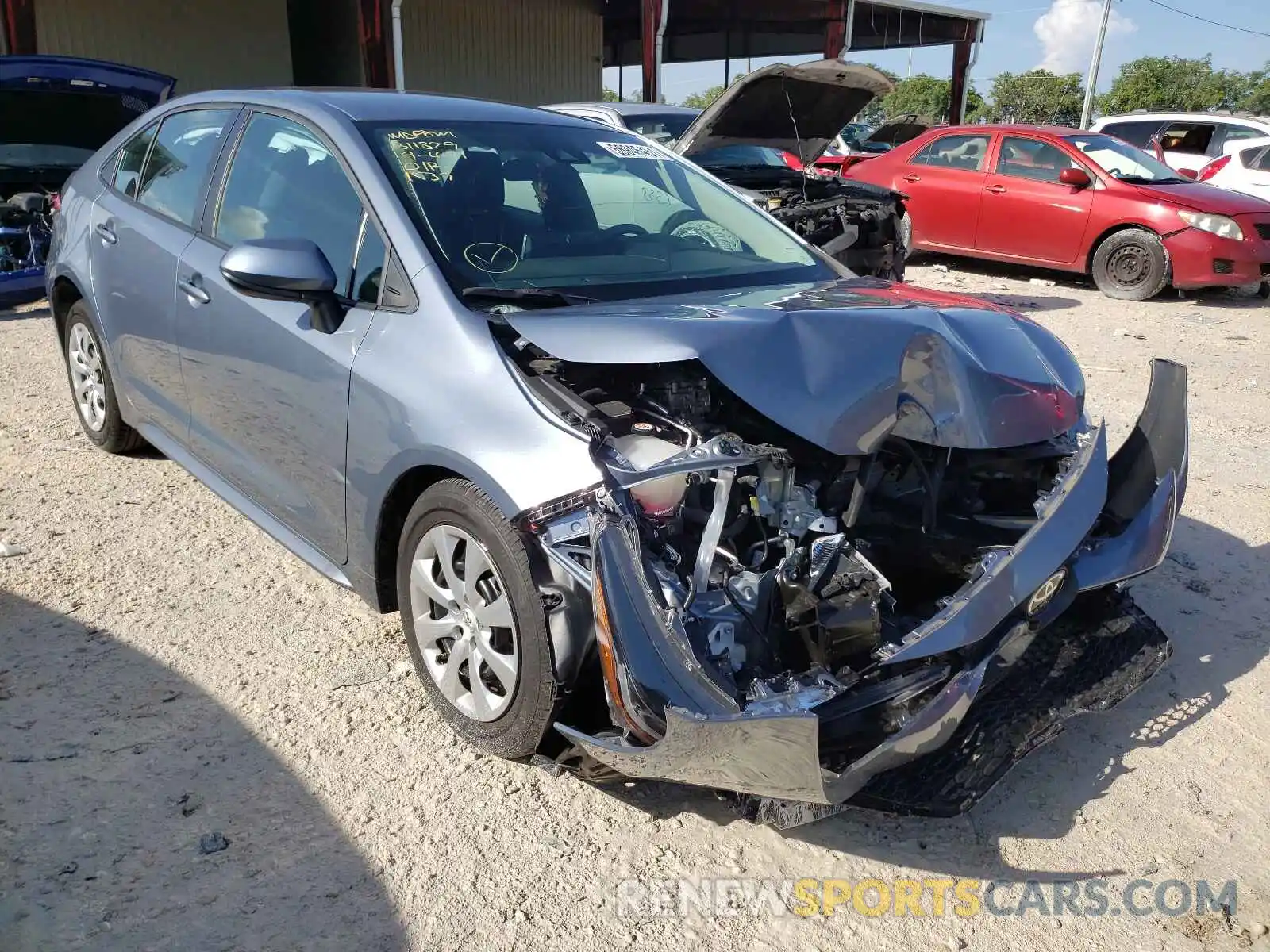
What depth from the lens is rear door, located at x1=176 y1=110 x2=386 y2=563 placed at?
9.84ft

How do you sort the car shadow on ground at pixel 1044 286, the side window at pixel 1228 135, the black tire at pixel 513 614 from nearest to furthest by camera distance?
the black tire at pixel 513 614 < the car shadow on ground at pixel 1044 286 < the side window at pixel 1228 135

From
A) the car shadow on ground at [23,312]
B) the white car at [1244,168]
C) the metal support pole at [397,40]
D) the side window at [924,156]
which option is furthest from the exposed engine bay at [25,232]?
the white car at [1244,168]

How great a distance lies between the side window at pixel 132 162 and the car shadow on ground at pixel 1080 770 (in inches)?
134

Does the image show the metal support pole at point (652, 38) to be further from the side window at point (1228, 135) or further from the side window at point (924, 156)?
the side window at point (1228, 135)

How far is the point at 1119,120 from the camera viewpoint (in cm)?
1416

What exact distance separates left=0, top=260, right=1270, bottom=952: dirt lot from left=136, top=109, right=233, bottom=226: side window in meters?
1.36

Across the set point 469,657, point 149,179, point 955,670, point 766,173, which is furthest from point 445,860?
point 766,173

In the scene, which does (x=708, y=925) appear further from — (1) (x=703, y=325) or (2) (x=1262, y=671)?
(2) (x=1262, y=671)

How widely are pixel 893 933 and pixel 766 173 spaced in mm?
6990

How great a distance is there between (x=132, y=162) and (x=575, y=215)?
90.2 inches

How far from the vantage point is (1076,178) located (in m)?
9.96

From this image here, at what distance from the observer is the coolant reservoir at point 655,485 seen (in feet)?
8.10

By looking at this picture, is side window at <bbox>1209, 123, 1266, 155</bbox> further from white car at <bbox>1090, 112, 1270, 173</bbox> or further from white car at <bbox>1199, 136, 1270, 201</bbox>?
white car at <bbox>1199, 136, 1270, 201</bbox>

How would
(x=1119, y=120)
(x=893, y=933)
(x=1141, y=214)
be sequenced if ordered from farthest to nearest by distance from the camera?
1. (x=1119, y=120)
2. (x=1141, y=214)
3. (x=893, y=933)
